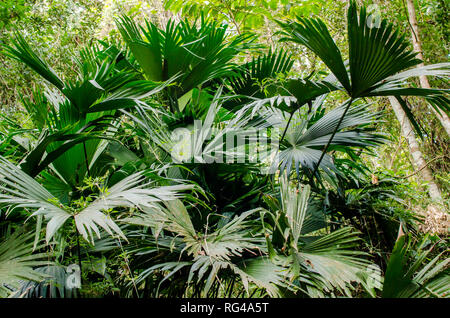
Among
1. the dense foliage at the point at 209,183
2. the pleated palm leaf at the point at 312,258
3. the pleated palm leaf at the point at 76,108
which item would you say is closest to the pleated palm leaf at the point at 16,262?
the dense foliage at the point at 209,183

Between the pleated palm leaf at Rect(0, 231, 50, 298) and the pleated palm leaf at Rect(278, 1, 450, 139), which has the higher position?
the pleated palm leaf at Rect(278, 1, 450, 139)

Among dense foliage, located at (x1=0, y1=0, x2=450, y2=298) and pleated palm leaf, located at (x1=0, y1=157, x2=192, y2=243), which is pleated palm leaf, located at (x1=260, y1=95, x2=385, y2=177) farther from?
pleated palm leaf, located at (x1=0, y1=157, x2=192, y2=243)

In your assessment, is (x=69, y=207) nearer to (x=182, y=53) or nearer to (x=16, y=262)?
(x=16, y=262)

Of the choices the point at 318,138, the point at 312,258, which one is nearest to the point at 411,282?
the point at 312,258

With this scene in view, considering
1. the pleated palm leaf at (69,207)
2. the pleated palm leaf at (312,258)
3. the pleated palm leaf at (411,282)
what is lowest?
the pleated palm leaf at (411,282)

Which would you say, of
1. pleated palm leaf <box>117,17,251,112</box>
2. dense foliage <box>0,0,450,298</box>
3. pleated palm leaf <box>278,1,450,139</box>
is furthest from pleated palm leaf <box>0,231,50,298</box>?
pleated palm leaf <box>278,1,450,139</box>

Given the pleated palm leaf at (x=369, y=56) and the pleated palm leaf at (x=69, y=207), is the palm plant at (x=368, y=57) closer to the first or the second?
the pleated palm leaf at (x=369, y=56)

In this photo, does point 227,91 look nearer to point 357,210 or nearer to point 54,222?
point 357,210

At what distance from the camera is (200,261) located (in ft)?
4.17

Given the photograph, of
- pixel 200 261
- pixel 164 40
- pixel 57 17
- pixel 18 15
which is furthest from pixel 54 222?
pixel 57 17

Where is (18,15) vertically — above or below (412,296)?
above

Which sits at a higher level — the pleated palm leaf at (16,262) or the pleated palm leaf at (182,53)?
the pleated palm leaf at (182,53)
